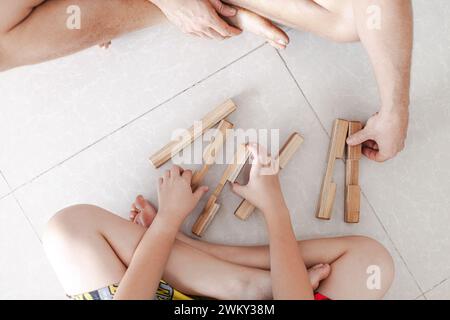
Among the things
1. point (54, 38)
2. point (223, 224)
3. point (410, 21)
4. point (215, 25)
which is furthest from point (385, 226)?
point (54, 38)

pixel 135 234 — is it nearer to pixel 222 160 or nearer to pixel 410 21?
pixel 222 160

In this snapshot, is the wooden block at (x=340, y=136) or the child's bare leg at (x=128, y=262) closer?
the child's bare leg at (x=128, y=262)

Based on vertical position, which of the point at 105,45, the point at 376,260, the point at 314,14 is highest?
the point at 105,45

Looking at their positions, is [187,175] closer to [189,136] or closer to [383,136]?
[189,136]

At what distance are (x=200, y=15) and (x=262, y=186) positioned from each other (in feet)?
1.22

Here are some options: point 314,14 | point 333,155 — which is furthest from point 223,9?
point 333,155

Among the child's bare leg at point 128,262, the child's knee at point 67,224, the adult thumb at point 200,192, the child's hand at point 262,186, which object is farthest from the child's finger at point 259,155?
the child's knee at point 67,224

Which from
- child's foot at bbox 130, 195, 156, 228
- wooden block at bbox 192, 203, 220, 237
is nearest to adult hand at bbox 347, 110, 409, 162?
wooden block at bbox 192, 203, 220, 237

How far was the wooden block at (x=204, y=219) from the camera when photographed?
1075mm

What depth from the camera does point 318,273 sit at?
0.95 meters

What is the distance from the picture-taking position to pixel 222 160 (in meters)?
1.11

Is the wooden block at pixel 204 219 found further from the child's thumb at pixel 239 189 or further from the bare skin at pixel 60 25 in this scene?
the bare skin at pixel 60 25

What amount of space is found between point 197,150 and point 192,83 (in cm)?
15

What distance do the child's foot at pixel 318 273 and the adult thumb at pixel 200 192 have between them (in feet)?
0.91
